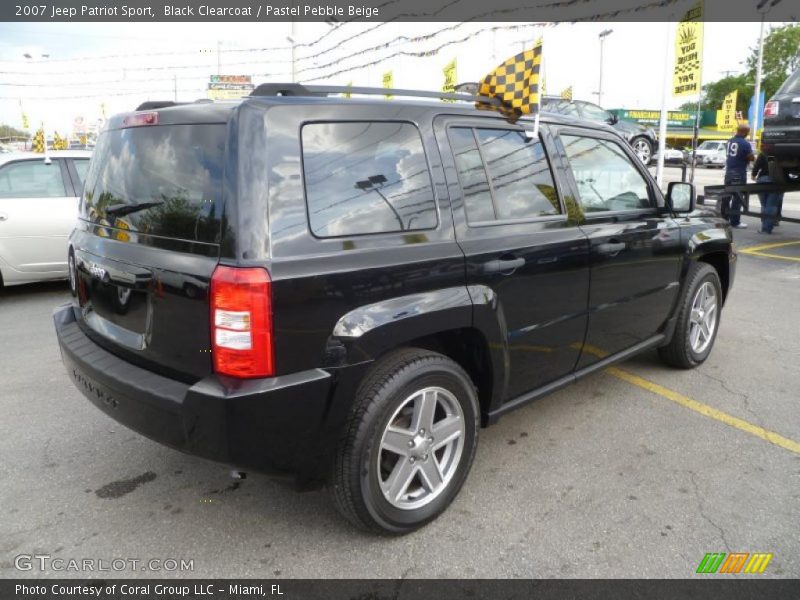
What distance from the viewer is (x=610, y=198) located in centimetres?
374

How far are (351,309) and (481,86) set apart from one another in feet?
5.77

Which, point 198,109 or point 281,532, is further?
point 281,532

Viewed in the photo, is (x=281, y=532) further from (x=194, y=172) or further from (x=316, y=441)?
(x=194, y=172)

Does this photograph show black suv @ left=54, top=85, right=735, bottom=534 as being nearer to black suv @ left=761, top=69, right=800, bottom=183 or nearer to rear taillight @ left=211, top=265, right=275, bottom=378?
rear taillight @ left=211, top=265, right=275, bottom=378

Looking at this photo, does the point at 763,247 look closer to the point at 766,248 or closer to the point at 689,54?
the point at 766,248

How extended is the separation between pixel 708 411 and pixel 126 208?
355cm

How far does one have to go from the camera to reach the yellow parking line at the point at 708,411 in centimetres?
351

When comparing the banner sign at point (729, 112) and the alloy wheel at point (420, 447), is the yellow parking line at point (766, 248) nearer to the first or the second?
the alloy wheel at point (420, 447)

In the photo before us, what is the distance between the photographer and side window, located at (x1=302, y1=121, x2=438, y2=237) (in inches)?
94.0

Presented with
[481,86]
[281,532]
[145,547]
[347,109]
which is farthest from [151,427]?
[481,86]

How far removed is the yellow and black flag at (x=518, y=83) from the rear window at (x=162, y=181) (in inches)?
56.8

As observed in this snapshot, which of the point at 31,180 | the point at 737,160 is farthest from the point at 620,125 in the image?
the point at 31,180

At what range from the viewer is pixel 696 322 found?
15.0 ft
